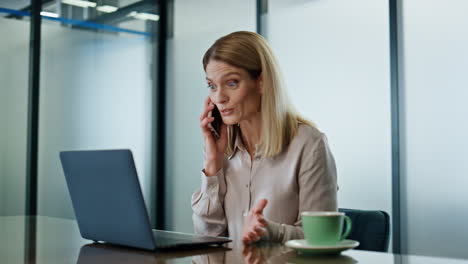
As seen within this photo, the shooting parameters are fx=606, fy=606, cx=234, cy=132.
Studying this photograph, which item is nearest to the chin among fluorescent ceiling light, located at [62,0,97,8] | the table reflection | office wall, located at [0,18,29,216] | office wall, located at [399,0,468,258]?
the table reflection

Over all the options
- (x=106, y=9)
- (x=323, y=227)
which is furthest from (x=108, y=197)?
(x=106, y=9)

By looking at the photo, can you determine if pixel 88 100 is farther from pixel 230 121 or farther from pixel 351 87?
pixel 230 121

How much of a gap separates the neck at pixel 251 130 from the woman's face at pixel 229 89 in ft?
0.34

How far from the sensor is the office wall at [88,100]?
474 cm

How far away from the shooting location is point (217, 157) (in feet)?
6.27

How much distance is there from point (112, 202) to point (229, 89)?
69cm

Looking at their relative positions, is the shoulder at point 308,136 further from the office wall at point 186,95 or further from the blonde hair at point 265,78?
the office wall at point 186,95

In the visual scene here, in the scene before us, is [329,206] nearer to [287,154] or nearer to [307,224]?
[287,154]

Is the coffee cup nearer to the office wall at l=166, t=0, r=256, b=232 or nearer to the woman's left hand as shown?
the woman's left hand

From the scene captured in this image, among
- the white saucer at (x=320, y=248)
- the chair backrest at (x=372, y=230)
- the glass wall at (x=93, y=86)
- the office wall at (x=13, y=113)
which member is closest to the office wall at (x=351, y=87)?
the glass wall at (x=93, y=86)

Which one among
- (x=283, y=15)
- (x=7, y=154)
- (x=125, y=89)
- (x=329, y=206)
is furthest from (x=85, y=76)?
(x=329, y=206)

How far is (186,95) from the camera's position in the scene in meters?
5.23

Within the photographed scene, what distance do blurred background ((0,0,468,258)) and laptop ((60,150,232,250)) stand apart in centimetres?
239

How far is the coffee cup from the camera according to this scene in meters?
1.08
